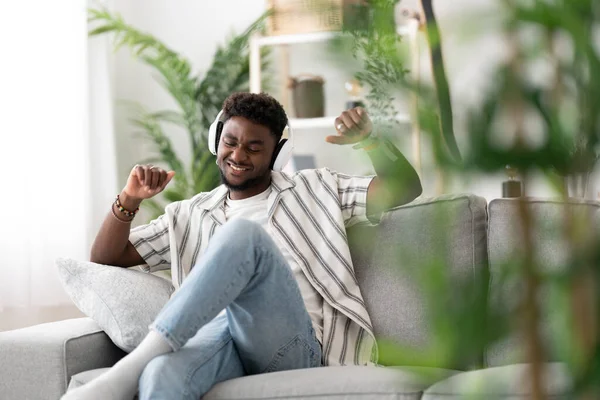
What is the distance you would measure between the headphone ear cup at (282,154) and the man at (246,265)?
15 millimetres

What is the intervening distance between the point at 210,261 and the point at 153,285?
0.37 meters

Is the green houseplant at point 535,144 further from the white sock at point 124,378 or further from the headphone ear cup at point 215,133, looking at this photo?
the headphone ear cup at point 215,133

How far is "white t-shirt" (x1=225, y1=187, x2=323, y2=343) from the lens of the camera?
6.41 feet

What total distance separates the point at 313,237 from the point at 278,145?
266mm

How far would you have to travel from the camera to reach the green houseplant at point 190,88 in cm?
347

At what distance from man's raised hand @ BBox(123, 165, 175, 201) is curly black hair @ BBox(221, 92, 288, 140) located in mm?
223

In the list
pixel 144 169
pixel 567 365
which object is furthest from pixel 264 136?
pixel 567 365

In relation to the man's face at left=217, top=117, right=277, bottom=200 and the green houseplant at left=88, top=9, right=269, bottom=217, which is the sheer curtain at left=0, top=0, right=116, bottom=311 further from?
the man's face at left=217, top=117, right=277, bottom=200

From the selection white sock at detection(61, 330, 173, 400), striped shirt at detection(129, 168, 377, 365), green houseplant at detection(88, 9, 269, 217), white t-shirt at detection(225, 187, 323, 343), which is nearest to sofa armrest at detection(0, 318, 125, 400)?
white sock at detection(61, 330, 173, 400)

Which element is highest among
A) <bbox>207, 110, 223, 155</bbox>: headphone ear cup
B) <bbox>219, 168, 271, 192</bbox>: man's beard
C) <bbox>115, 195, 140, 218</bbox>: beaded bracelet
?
<bbox>207, 110, 223, 155</bbox>: headphone ear cup

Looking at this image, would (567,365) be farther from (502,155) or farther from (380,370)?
(380,370)

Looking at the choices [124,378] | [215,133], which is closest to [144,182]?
[215,133]

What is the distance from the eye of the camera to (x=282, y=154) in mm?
2107

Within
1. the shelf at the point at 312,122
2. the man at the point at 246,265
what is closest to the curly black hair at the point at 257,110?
the man at the point at 246,265
